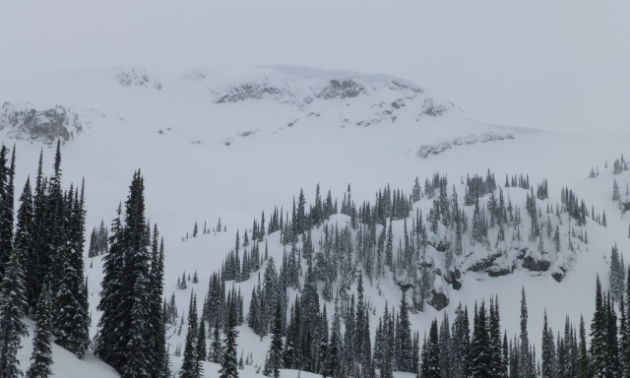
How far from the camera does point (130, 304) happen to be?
56.1 meters

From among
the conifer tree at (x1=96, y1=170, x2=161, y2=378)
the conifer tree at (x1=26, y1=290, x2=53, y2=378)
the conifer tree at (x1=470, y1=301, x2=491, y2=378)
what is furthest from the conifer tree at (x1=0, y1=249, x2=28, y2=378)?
the conifer tree at (x1=470, y1=301, x2=491, y2=378)

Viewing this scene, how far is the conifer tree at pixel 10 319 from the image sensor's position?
1449 inches

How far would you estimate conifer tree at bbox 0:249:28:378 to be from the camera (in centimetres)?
3681

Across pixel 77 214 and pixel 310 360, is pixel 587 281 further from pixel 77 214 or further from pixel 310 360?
pixel 77 214

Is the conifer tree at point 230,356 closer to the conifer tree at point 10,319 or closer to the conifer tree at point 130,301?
the conifer tree at point 130,301

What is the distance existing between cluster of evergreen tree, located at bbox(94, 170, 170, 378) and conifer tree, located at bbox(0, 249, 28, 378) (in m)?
16.5

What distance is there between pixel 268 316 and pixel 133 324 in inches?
4169

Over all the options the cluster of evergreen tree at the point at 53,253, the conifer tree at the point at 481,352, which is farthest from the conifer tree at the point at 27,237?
the conifer tree at the point at 481,352

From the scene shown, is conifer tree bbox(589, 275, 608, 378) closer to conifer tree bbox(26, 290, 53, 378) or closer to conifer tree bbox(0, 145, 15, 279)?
conifer tree bbox(26, 290, 53, 378)

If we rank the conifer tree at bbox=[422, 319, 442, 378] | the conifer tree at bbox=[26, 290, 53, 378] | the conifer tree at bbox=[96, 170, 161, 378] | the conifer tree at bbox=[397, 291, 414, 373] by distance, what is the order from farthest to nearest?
the conifer tree at bbox=[397, 291, 414, 373]
the conifer tree at bbox=[422, 319, 442, 378]
the conifer tree at bbox=[96, 170, 161, 378]
the conifer tree at bbox=[26, 290, 53, 378]

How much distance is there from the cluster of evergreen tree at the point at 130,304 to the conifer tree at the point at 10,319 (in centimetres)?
1645

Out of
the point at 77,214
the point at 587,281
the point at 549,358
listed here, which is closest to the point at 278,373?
the point at 77,214

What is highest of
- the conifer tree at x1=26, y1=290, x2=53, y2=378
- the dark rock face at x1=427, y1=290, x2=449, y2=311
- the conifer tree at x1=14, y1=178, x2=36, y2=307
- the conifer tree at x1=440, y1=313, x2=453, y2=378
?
the conifer tree at x1=14, y1=178, x2=36, y2=307

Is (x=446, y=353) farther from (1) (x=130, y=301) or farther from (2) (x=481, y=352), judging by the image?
(1) (x=130, y=301)
